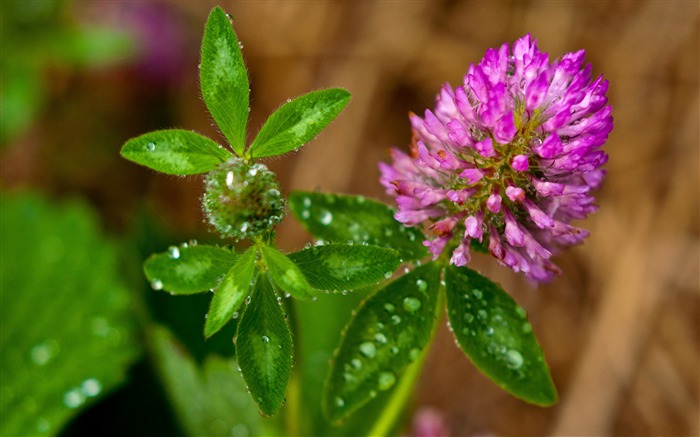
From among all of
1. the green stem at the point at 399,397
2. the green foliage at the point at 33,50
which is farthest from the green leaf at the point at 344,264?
the green foliage at the point at 33,50

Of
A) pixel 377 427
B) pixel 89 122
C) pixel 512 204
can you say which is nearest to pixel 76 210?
pixel 89 122

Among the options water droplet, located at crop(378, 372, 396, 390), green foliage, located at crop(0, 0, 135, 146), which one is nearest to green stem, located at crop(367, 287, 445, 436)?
water droplet, located at crop(378, 372, 396, 390)

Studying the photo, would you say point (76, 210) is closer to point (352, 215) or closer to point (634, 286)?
point (352, 215)

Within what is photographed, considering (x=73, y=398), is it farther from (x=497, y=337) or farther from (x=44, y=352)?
(x=497, y=337)

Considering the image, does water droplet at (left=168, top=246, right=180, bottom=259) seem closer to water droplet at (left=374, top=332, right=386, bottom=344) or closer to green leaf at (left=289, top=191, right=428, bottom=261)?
green leaf at (left=289, top=191, right=428, bottom=261)

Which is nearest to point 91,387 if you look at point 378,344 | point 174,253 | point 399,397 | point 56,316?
point 56,316

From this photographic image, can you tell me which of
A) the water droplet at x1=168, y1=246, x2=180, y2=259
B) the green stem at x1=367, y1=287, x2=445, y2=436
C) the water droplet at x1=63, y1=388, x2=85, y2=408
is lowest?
the water droplet at x1=63, y1=388, x2=85, y2=408

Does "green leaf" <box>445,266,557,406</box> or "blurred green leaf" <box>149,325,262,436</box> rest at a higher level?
"green leaf" <box>445,266,557,406</box>
